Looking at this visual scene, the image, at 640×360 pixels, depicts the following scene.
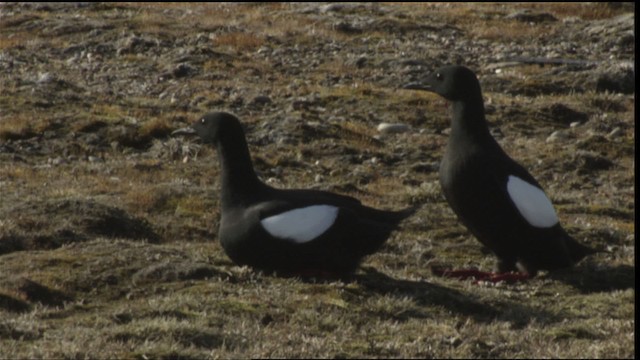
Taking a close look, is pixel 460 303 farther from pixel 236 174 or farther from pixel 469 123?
pixel 236 174

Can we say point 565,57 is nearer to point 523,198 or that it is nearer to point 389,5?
point 389,5

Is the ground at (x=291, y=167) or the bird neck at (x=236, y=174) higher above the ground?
the bird neck at (x=236, y=174)

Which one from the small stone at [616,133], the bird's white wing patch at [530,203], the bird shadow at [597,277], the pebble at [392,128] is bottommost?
the small stone at [616,133]

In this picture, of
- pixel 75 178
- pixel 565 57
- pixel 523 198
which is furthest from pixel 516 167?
pixel 565 57

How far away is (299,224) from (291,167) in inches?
326

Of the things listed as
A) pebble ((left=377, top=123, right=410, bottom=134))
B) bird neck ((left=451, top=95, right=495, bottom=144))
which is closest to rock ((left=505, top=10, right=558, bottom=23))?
pebble ((left=377, top=123, right=410, bottom=134))

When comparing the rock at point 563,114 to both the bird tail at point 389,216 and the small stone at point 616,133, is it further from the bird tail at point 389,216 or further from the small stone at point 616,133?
the bird tail at point 389,216

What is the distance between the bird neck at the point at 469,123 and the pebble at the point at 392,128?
31.2 ft

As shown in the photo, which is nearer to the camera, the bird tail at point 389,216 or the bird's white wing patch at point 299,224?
the bird's white wing patch at point 299,224

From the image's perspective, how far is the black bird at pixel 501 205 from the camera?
44.7 feet

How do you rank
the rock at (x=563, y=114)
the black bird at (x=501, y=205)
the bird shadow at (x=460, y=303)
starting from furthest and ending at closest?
1. the rock at (x=563, y=114)
2. the black bird at (x=501, y=205)
3. the bird shadow at (x=460, y=303)

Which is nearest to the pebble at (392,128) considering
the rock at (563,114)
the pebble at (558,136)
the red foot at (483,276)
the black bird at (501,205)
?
the pebble at (558,136)

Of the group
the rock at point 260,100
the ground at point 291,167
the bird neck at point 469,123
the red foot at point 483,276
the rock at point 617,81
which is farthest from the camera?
the rock at point 617,81

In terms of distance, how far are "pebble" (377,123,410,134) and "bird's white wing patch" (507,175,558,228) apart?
396 inches
